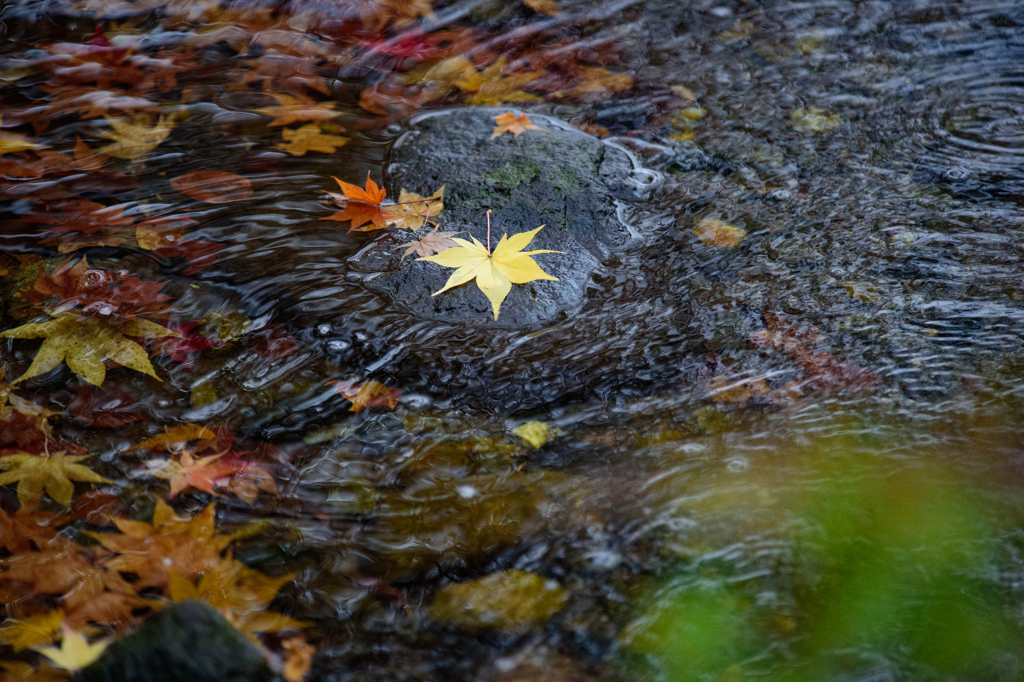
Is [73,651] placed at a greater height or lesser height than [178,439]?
lesser

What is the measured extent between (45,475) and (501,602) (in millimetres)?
1379

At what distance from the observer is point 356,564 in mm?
1814

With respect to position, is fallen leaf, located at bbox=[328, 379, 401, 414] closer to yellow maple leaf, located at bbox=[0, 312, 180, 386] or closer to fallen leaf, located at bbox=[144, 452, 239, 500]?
fallen leaf, located at bbox=[144, 452, 239, 500]

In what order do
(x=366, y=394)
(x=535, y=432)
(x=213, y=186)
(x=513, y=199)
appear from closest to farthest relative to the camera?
(x=535, y=432)
(x=366, y=394)
(x=513, y=199)
(x=213, y=186)

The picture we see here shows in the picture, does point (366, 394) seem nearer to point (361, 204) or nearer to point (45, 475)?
point (45, 475)

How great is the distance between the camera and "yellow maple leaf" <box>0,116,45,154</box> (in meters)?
3.21

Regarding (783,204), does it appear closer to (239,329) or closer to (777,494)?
(777,494)

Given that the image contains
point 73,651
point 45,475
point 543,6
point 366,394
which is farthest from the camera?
point 543,6

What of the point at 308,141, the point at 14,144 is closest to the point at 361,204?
the point at 308,141

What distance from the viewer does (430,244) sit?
2.67 metres

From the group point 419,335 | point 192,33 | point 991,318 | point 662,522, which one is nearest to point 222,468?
point 419,335

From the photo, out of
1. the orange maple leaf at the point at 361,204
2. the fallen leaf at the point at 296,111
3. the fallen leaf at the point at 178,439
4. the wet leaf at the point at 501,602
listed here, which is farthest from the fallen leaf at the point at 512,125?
the wet leaf at the point at 501,602

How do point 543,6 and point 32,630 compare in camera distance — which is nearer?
point 32,630

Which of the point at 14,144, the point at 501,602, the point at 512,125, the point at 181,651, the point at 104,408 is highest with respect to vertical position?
the point at 14,144
